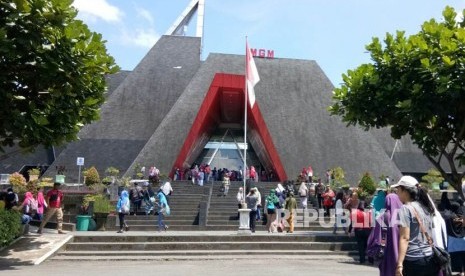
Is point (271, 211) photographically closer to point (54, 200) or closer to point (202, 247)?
point (202, 247)

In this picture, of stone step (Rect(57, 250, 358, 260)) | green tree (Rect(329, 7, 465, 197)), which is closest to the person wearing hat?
green tree (Rect(329, 7, 465, 197))

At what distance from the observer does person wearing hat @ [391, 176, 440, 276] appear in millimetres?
4293

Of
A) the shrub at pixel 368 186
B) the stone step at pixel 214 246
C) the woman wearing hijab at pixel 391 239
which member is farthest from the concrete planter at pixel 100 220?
the shrub at pixel 368 186

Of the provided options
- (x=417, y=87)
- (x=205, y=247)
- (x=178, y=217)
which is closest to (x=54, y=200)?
(x=205, y=247)

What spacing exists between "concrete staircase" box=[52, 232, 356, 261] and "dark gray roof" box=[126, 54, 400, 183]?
17287 millimetres

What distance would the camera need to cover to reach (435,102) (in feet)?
39.4

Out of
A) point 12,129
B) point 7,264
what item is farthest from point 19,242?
point 12,129

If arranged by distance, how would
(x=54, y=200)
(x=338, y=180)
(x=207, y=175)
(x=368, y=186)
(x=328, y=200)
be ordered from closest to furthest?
(x=54, y=200), (x=328, y=200), (x=368, y=186), (x=338, y=180), (x=207, y=175)

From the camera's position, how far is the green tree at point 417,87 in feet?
37.8

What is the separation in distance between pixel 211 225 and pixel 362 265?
7606mm

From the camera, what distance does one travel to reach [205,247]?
1295 centimetres

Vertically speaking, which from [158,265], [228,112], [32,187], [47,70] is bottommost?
[158,265]

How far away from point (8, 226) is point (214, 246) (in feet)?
16.8

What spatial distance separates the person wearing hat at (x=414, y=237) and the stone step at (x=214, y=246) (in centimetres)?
894
